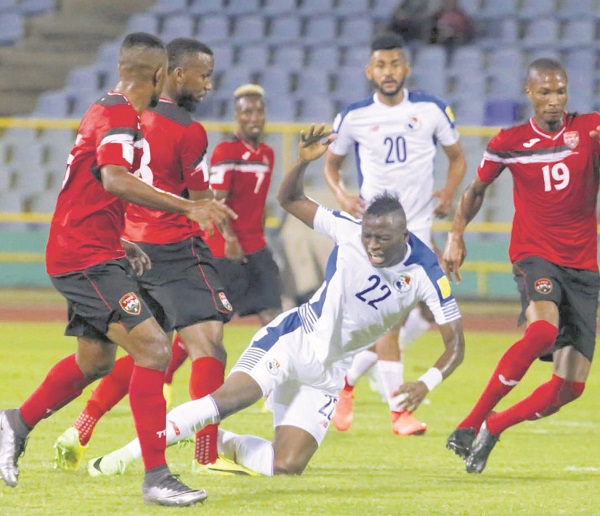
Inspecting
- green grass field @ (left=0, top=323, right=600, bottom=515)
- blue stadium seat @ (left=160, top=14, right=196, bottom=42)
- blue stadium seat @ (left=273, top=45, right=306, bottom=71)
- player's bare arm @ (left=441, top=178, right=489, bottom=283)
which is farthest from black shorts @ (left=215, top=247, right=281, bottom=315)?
blue stadium seat @ (left=160, top=14, right=196, bottom=42)

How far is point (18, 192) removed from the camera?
18.1 metres

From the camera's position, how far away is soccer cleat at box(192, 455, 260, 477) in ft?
21.0

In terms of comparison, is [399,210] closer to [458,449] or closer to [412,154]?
[458,449]

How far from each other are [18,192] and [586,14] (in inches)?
334

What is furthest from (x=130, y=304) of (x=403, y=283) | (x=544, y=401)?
(x=544, y=401)

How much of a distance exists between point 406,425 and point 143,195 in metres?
3.32

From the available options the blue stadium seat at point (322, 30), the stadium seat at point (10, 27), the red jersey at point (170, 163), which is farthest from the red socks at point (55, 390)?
the stadium seat at point (10, 27)

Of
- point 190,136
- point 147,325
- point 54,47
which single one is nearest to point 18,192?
point 54,47

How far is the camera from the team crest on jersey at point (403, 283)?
252 inches

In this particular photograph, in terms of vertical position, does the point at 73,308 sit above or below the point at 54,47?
below

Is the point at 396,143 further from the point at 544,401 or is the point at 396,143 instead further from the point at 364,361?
the point at 544,401

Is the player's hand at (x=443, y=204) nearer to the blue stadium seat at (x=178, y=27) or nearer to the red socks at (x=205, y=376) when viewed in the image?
the red socks at (x=205, y=376)

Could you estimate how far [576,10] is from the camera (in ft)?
63.6

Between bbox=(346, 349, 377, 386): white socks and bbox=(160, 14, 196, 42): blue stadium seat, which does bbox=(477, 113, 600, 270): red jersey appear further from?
bbox=(160, 14, 196, 42): blue stadium seat
